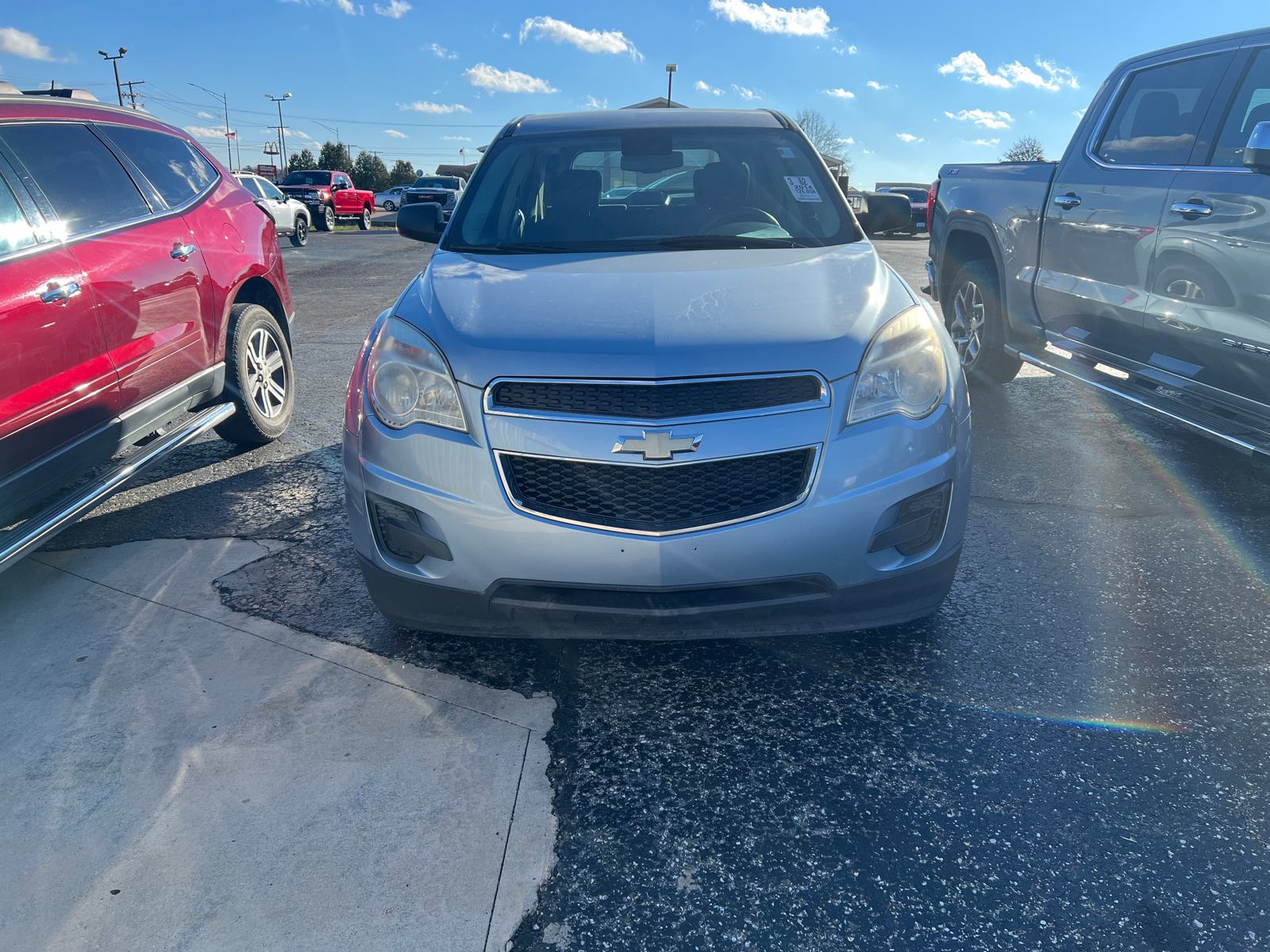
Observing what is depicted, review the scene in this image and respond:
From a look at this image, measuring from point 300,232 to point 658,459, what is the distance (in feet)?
75.5

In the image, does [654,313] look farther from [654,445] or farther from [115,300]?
[115,300]

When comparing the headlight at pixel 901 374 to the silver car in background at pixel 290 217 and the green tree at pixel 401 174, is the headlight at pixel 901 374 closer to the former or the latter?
the silver car in background at pixel 290 217

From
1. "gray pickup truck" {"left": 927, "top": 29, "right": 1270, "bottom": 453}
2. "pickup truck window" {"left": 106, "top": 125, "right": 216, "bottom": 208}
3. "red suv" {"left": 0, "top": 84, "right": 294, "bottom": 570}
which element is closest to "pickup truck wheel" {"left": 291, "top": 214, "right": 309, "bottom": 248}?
"red suv" {"left": 0, "top": 84, "right": 294, "bottom": 570}

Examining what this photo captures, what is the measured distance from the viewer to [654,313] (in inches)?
105

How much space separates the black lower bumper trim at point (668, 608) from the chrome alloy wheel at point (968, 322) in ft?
13.8

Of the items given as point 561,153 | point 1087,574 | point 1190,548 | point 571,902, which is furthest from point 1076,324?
point 571,902

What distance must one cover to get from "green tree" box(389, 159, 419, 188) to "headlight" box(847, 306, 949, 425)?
10920 centimetres

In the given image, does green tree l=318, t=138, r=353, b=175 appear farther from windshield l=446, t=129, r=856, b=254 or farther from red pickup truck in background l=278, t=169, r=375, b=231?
windshield l=446, t=129, r=856, b=254

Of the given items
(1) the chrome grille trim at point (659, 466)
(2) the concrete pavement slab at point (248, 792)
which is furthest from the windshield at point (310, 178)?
(1) the chrome grille trim at point (659, 466)

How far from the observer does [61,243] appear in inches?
131

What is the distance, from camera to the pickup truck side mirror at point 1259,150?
3338 millimetres

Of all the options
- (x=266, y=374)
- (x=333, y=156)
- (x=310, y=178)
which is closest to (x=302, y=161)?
(x=333, y=156)

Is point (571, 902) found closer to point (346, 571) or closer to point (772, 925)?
point (772, 925)

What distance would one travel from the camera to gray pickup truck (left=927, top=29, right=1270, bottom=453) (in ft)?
12.3
